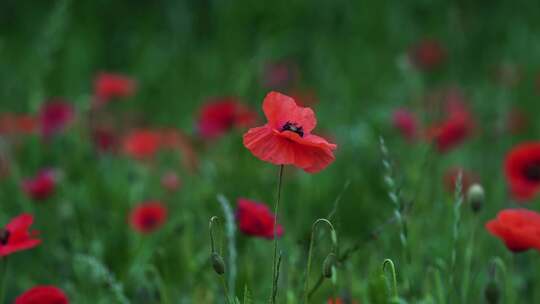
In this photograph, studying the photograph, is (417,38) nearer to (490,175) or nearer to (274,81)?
(274,81)

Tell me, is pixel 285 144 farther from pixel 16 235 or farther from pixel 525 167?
pixel 525 167

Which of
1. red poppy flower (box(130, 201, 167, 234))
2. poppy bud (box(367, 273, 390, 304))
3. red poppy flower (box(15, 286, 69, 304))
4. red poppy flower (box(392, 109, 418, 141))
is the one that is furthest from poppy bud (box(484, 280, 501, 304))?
red poppy flower (box(392, 109, 418, 141))

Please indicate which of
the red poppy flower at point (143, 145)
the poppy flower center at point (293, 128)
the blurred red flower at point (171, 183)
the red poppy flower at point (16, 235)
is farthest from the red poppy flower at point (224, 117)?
the poppy flower center at point (293, 128)

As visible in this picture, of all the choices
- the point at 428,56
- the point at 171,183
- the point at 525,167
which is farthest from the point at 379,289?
the point at 428,56

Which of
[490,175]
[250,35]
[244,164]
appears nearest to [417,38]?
[250,35]

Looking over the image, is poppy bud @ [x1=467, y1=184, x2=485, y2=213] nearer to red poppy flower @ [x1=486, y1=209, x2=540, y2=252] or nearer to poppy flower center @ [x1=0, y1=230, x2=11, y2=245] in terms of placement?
red poppy flower @ [x1=486, y1=209, x2=540, y2=252]

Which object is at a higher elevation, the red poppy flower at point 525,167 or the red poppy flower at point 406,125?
the red poppy flower at point 406,125

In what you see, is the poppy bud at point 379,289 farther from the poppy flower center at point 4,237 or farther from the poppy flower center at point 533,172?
the poppy flower center at point 533,172
